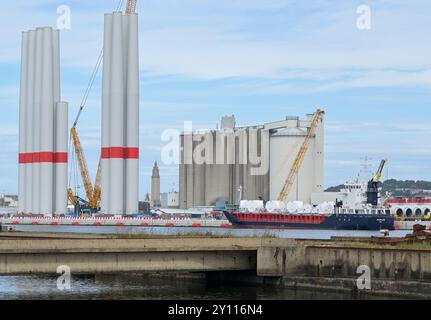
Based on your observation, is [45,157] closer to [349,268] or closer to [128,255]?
[128,255]

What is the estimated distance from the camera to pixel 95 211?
188m

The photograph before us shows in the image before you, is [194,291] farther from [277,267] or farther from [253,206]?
[253,206]

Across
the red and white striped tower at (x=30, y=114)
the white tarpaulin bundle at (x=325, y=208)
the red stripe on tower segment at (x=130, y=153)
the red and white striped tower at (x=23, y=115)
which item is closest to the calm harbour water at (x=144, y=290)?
the red stripe on tower segment at (x=130, y=153)

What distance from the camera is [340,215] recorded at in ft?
495

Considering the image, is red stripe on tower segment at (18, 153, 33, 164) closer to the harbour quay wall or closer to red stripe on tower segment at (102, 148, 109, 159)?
red stripe on tower segment at (102, 148, 109, 159)

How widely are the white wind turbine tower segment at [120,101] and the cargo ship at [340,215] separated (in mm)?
32641

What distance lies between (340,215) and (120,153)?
37.2 metres

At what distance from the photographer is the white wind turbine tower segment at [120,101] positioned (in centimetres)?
13412
